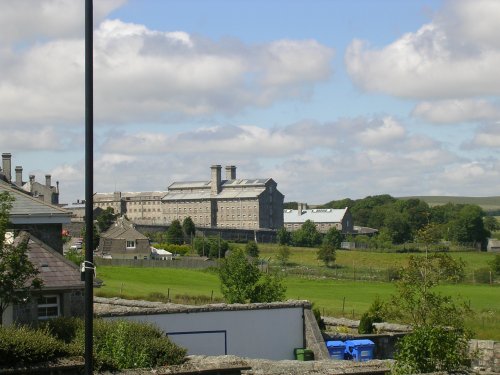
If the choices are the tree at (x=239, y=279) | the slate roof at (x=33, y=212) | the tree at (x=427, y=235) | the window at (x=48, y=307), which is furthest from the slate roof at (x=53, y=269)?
the tree at (x=239, y=279)

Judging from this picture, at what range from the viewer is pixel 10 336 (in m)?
14.1

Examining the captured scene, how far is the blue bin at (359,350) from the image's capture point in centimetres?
2777

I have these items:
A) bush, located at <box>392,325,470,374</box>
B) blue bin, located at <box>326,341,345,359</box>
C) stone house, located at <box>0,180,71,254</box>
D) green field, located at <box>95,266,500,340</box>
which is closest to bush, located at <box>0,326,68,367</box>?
bush, located at <box>392,325,470,374</box>

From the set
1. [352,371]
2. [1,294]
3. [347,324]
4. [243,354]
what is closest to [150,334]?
[1,294]

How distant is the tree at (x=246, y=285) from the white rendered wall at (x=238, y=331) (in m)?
10.6

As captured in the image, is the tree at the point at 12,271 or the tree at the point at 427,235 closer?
the tree at the point at 12,271

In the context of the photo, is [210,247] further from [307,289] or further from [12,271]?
[12,271]

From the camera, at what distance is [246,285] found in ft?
129

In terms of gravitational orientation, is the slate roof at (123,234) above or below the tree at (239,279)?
above

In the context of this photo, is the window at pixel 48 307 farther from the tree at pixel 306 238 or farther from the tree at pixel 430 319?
the tree at pixel 306 238

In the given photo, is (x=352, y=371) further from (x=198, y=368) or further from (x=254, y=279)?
(x=254, y=279)

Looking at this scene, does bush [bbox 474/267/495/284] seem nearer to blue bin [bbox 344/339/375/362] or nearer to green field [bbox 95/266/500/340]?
green field [bbox 95/266/500/340]

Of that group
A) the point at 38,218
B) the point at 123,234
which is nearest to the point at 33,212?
the point at 38,218

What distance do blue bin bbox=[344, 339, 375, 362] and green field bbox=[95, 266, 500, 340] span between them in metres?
12.8
